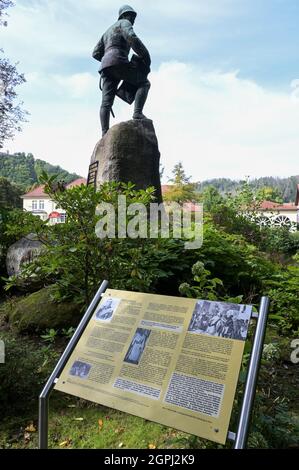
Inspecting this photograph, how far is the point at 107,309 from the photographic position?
2.17 metres

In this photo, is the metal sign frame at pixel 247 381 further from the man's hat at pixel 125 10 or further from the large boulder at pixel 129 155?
the man's hat at pixel 125 10

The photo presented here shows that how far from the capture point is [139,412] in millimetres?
1655

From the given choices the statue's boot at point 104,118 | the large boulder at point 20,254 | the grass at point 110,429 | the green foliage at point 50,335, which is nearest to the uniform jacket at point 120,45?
the statue's boot at point 104,118

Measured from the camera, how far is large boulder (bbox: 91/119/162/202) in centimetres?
846

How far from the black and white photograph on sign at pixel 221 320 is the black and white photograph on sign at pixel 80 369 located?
23.6 inches

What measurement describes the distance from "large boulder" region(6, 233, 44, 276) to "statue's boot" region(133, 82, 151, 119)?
433cm

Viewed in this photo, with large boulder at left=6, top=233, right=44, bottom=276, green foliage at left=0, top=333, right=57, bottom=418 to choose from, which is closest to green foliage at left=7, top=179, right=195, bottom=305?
green foliage at left=0, top=333, right=57, bottom=418

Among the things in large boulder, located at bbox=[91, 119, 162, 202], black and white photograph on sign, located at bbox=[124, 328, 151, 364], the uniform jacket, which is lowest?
black and white photograph on sign, located at bbox=[124, 328, 151, 364]

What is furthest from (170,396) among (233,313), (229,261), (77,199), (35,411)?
(229,261)

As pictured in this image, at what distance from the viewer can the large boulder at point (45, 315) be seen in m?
4.34

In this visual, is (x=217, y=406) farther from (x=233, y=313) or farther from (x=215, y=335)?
(x=233, y=313)

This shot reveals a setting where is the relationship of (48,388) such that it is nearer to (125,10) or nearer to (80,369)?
(80,369)

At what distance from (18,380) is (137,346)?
161cm

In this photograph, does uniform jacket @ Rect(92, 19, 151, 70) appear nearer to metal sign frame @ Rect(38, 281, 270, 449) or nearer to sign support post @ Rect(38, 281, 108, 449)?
sign support post @ Rect(38, 281, 108, 449)
